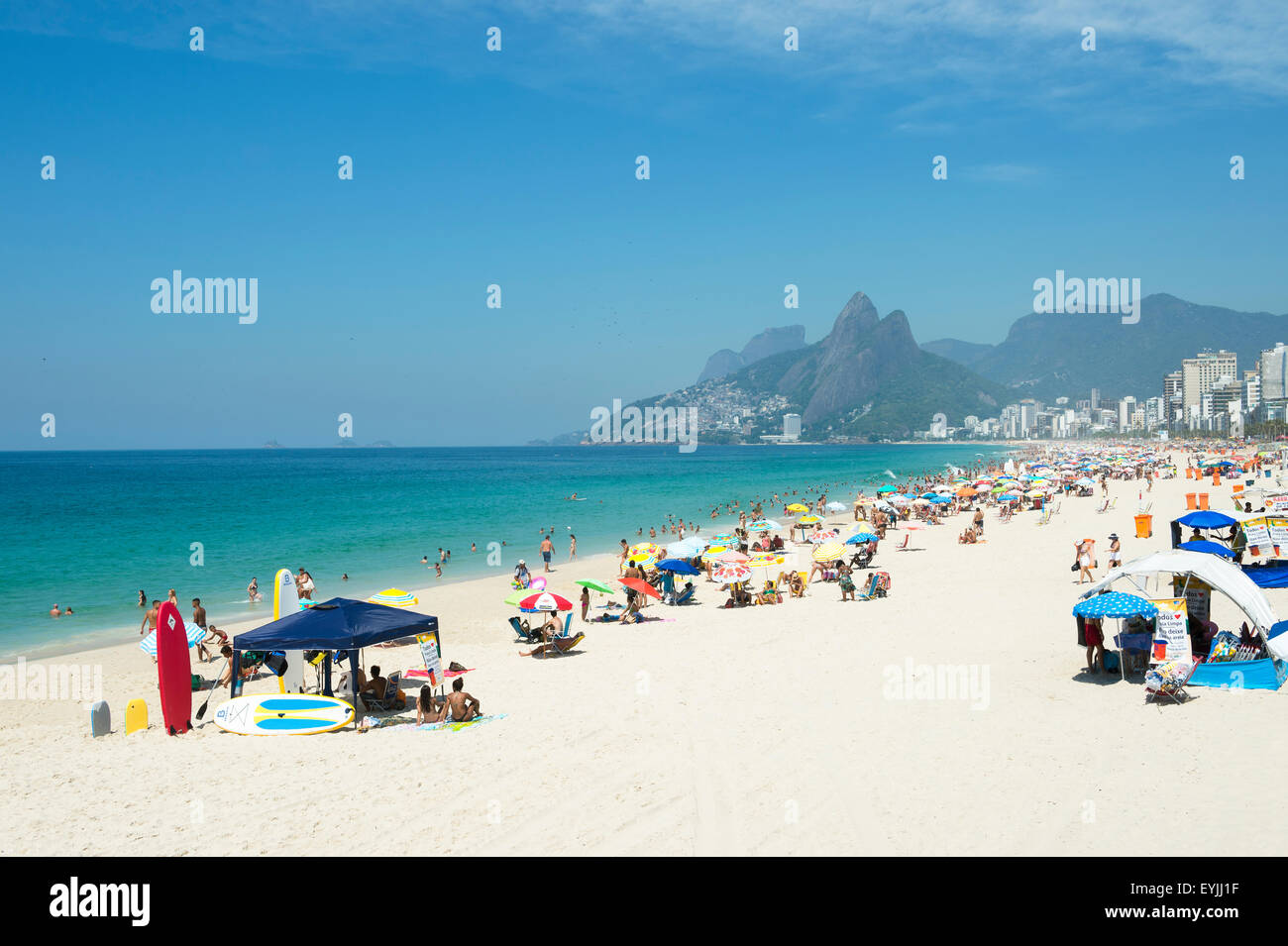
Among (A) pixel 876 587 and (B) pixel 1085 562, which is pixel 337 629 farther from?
(B) pixel 1085 562

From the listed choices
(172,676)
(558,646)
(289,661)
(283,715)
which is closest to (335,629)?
(283,715)

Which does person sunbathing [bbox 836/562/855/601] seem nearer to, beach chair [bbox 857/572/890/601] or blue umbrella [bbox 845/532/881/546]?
beach chair [bbox 857/572/890/601]

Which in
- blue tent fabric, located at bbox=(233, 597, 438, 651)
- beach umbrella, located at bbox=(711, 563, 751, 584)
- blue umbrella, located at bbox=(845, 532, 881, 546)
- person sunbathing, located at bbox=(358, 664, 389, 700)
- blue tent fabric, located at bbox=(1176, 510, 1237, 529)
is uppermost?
blue tent fabric, located at bbox=(1176, 510, 1237, 529)

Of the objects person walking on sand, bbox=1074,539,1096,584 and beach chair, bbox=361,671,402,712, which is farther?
person walking on sand, bbox=1074,539,1096,584

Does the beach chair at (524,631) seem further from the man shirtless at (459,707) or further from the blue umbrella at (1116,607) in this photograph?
the blue umbrella at (1116,607)

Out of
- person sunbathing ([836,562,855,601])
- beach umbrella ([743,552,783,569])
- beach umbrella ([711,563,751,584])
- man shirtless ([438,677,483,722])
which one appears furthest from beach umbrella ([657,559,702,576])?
man shirtless ([438,677,483,722])

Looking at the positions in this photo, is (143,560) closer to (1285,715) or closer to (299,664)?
(299,664)

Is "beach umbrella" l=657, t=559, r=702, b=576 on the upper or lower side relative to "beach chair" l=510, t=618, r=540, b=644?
upper
